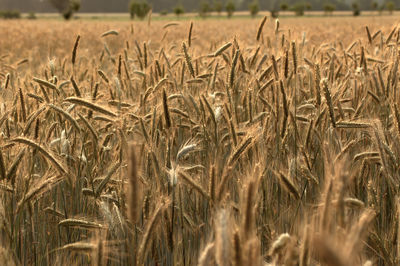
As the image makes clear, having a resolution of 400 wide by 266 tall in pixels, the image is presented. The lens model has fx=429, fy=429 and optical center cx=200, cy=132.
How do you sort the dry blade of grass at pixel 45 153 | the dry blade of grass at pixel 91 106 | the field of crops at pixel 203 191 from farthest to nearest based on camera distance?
the dry blade of grass at pixel 91 106 → the dry blade of grass at pixel 45 153 → the field of crops at pixel 203 191

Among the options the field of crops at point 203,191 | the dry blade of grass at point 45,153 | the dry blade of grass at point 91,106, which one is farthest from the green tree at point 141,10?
the dry blade of grass at point 45,153

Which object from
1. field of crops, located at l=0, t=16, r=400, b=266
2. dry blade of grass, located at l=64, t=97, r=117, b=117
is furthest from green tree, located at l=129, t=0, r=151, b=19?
dry blade of grass, located at l=64, t=97, r=117, b=117

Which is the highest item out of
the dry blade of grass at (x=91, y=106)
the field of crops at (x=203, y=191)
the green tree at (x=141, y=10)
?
the green tree at (x=141, y=10)

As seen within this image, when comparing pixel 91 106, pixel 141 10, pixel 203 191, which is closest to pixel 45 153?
pixel 91 106

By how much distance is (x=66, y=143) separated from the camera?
1.92 m

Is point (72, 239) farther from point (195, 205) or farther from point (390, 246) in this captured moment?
point (390, 246)

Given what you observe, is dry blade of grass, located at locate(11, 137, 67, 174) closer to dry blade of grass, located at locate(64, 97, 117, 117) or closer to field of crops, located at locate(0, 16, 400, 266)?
field of crops, located at locate(0, 16, 400, 266)

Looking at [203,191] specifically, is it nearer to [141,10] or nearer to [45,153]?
[45,153]

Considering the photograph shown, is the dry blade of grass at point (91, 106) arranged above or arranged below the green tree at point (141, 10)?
below

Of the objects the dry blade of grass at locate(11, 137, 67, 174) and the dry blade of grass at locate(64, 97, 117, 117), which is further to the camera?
the dry blade of grass at locate(64, 97, 117, 117)

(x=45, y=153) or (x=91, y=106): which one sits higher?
(x=91, y=106)

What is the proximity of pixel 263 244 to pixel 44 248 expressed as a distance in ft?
2.94

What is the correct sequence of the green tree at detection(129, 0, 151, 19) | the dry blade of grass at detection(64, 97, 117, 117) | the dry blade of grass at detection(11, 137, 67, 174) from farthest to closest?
the green tree at detection(129, 0, 151, 19), the dry blade of grass at detection(64, 97, 117, 117), the dry blade of grass at detection(11, 137, 67, 174)

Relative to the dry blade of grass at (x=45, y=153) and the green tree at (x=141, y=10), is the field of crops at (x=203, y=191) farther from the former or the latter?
the green tree at (x=141, y=10)
